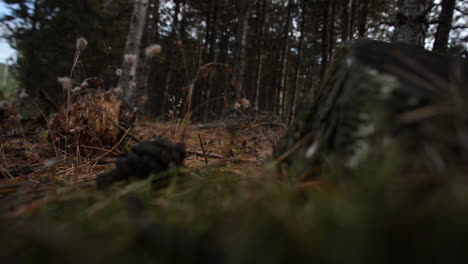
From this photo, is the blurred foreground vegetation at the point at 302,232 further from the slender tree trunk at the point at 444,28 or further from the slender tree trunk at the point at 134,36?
the slender tree trunk at the point at 444,28

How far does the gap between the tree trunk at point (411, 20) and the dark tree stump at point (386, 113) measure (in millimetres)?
3546

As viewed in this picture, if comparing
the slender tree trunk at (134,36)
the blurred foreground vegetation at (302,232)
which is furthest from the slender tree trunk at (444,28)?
the slender tree trunk at (134,36)

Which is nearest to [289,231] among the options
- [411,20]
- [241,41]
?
[411,20]

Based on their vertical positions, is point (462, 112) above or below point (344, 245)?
above

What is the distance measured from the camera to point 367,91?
699 millimetres

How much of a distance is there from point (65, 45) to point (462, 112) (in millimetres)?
15865

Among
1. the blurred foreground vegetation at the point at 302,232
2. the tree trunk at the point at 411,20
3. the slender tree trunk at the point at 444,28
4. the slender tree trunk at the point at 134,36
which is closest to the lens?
the blurred foreground vegetation at the point at 302,232

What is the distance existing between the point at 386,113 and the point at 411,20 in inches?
167

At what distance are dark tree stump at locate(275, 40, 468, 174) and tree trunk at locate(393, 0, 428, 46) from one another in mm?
3546

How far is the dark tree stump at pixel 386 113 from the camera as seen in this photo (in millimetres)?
537

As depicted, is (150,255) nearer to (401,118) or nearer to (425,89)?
(401,118)

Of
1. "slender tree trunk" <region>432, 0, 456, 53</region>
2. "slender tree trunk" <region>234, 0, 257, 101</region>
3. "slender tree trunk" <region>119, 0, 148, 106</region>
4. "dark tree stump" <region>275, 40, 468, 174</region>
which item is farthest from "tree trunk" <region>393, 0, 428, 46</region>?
"slender tree trunk" <region>119, 0, 148, 106</region>

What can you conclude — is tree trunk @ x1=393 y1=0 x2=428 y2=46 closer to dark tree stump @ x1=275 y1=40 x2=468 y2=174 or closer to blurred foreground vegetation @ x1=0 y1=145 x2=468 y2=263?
dark tree stump @ x1=275 y1=40 x2=468 y2=174

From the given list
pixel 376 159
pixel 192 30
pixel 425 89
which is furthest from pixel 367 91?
pixel 192 30
